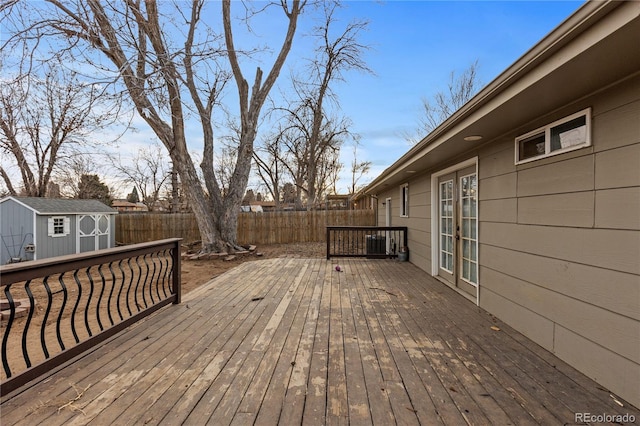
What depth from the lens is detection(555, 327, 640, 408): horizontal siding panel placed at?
1.62 m

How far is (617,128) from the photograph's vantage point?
1.74 meters

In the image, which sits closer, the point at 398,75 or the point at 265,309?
the point at 265,309

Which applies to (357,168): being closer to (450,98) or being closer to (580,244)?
(450,98)

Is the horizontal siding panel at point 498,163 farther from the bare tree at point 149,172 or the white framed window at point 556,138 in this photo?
the bare tree at point 149,172

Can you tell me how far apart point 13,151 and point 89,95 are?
916 centimetres

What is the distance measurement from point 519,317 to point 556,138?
63.5 inches

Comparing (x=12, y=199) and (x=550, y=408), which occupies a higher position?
(x=12, y=199)

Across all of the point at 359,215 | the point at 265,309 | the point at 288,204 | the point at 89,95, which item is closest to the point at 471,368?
the point at 265,309

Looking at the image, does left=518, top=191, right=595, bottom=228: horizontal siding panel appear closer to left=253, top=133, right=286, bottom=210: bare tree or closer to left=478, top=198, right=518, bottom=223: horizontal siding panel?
left=478, top=198, right=518, bottom=223: horizontal siding panel

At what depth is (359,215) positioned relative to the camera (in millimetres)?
12516

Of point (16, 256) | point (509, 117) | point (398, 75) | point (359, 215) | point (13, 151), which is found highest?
point (398, 75)

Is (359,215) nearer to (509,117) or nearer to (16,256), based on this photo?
(509,117)

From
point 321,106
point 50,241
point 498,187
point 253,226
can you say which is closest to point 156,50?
point 498,187

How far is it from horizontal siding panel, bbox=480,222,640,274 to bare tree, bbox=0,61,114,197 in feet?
14.6
